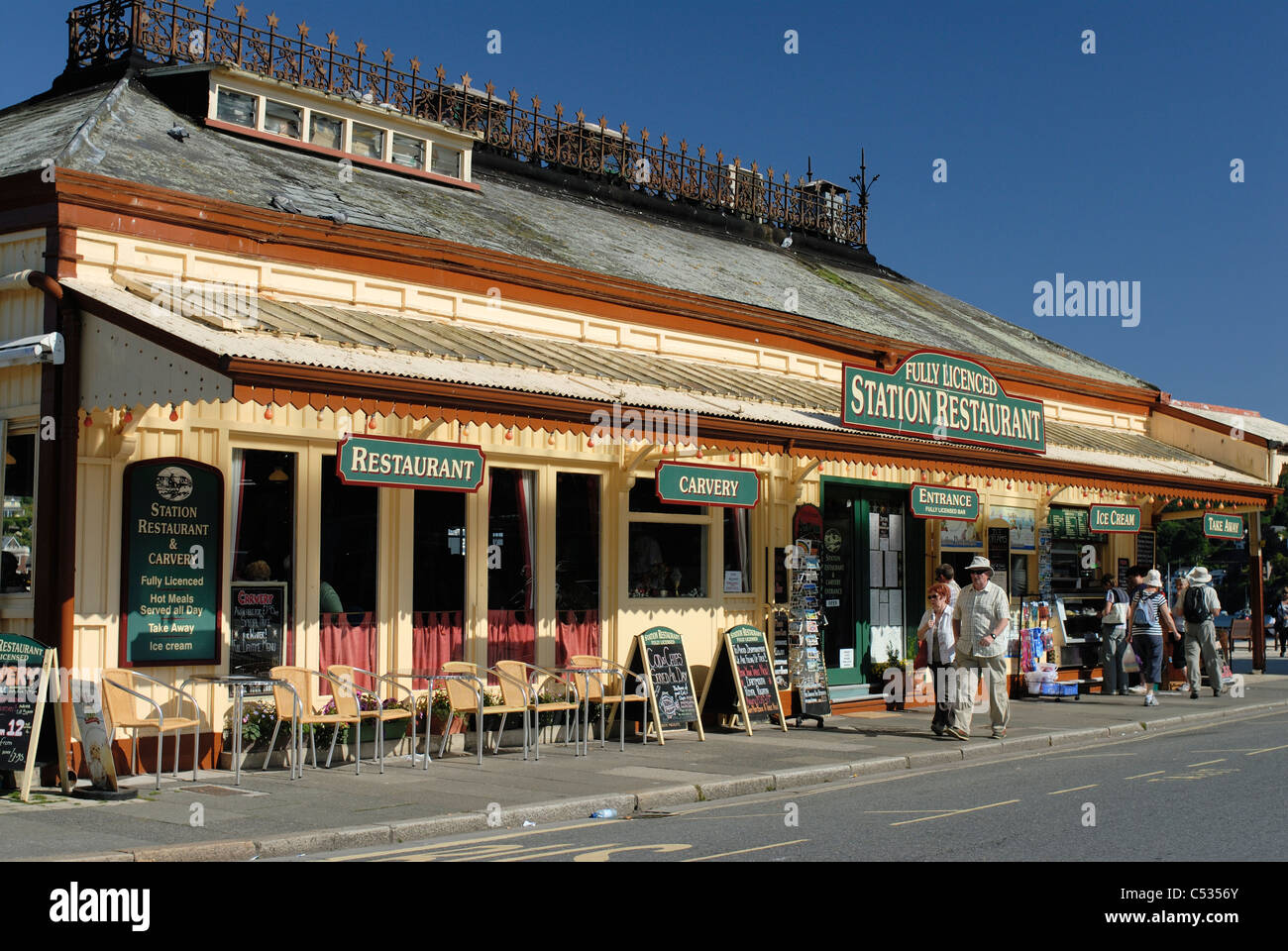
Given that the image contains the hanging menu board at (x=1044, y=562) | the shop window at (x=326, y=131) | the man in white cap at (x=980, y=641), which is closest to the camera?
the man in white cap at (x=980, y=641)

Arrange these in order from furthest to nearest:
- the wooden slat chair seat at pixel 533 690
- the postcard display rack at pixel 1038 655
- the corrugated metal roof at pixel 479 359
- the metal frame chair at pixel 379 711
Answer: the postcard display rack at pixel 1038 655, the wooden slat chair seat at pixel 533 690, the metal frame chair at pixel 379 711, the corrugated metal roof at pixel 479 359

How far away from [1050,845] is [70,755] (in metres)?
7.16

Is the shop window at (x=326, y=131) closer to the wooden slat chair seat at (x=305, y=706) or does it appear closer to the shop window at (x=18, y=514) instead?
the shop window at (x=18, y=514)

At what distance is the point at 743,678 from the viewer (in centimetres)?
1441

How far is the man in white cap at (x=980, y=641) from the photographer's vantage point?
13836 millimetres

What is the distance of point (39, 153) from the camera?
11.6 metres

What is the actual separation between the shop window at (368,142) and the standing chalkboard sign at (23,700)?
323 inches

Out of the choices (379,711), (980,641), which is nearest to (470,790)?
(379,711)

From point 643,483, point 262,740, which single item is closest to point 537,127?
point 643,483

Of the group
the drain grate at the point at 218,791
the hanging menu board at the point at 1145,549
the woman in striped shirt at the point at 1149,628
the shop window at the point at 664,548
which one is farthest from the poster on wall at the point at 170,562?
the hanging menu board at the point at 1145,549

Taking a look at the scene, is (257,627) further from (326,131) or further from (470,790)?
(326,131)

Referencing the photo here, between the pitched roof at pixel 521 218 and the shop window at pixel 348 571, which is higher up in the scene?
the pitched roof at pixel 521 218

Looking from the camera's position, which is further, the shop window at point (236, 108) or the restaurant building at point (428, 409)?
the shop window at point (236, 108)
